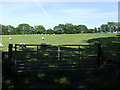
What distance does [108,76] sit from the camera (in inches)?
231

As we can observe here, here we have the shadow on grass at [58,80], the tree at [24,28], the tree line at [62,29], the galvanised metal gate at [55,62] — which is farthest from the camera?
the tree at [24,28]

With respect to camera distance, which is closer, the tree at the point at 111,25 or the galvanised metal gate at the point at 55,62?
the galvanised metal gate at the point at 55,62

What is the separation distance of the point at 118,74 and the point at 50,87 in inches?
117

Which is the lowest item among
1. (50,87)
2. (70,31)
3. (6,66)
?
(50,87)

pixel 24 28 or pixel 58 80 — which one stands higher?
pixel 24 28

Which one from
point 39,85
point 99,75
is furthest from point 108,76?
point 39,85

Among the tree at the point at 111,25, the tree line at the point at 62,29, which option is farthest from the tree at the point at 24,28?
the tree at the point at 111,25

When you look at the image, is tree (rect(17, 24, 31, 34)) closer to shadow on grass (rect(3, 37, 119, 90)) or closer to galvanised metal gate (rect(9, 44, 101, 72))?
galvanised metal gate (rect(9, 44, 101, 72))

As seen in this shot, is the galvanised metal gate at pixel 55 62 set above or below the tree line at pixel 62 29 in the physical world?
below

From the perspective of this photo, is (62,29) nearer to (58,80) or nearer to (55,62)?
(55,62)

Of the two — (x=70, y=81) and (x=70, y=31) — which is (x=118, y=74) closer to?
(x=70, y=81)

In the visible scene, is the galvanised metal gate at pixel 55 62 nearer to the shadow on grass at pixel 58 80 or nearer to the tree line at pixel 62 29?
the shadow on grass at pixel 58 80

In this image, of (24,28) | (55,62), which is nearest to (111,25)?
Answer: (24,28)

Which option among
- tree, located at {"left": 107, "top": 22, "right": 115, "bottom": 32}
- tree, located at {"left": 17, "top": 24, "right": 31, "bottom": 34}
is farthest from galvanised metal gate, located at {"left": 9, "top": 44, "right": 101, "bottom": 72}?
tree, located at {"left": 107, "top": 22, "right": 115, "bottom": 32}
